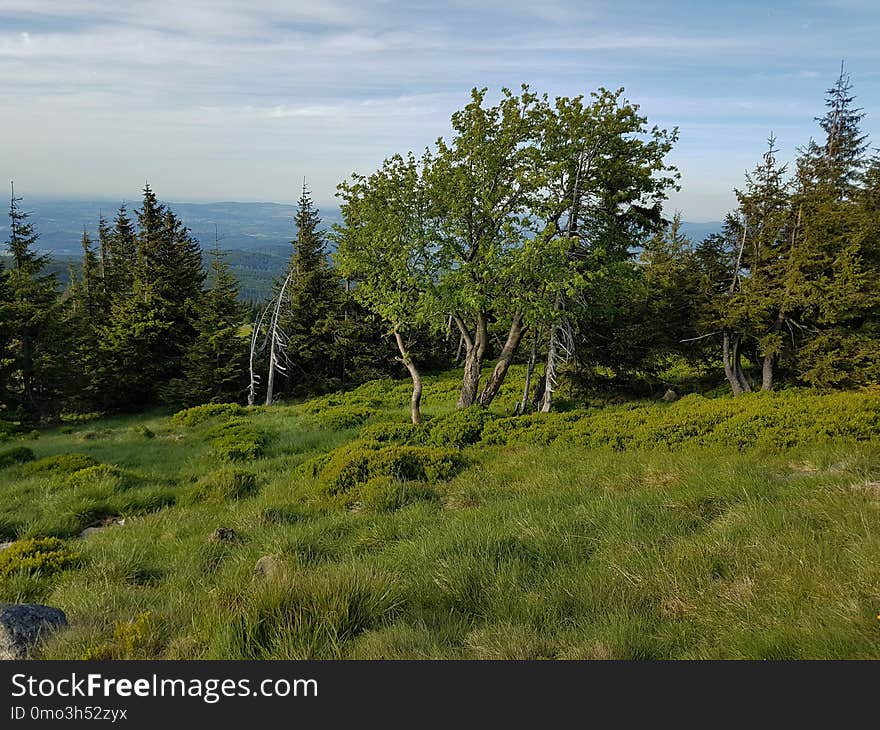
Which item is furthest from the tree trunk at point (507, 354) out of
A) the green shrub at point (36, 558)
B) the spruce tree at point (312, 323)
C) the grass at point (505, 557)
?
the spruce tree at point (312, 323)

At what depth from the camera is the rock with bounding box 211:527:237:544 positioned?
6.83m

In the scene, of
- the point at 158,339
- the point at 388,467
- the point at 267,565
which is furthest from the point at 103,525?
the point at 158,339

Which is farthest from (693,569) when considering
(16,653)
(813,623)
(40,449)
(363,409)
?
(40,449)

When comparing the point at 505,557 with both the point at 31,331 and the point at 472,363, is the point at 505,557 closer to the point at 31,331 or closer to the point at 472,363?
the point at 472,363

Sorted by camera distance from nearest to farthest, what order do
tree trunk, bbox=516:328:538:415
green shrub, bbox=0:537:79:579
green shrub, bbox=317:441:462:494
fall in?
green shrub, bbox=0:537:79:579
green shrub, bbox=317:441:462:494
tree trunk, bbox=516:328:538:415

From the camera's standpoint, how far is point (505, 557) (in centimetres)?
517

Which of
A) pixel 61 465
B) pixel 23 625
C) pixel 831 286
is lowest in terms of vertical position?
pixel 61 465

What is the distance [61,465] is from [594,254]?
1612cm

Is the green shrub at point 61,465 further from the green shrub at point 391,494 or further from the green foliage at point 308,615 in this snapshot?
the green foliage at point 308,615

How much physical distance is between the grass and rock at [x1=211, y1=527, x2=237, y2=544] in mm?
149

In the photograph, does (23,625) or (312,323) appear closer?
(23,625)

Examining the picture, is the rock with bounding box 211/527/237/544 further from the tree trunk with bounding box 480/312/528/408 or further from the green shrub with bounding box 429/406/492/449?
the tree trunk with bounding box 480/312/528/408

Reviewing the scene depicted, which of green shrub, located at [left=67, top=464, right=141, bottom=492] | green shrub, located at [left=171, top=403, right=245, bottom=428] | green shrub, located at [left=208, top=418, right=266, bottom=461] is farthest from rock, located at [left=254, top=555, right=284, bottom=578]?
green shrub, located at [left=171, top=403, right=245, bottom=428]

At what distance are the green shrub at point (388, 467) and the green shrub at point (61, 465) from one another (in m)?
7.38
